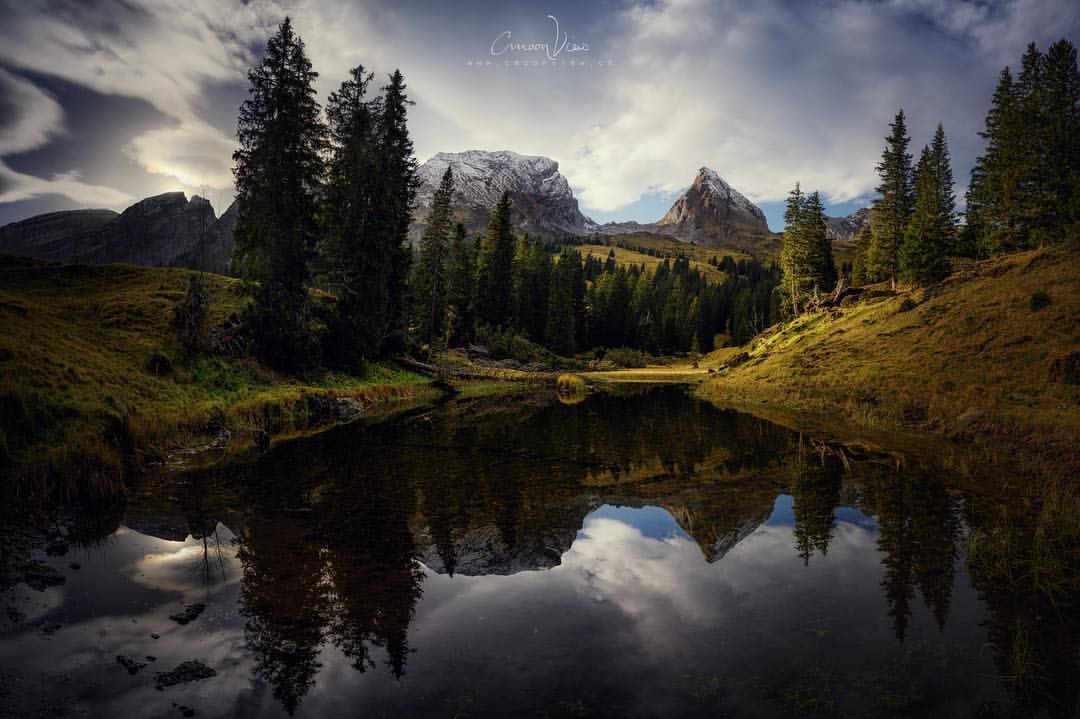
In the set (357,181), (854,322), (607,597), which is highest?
(357,181)

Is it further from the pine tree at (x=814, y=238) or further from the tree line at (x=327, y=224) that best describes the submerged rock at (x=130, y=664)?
the pine tree at (x=814, y=238)

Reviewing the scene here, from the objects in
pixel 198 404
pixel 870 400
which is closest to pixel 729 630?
pixel 198 404

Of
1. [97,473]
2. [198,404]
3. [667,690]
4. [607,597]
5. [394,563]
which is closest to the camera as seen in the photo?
[667,690]

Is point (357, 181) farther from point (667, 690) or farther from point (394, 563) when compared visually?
point (667, 690)

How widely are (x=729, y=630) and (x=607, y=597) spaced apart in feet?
6.17

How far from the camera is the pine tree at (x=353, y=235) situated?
34719 mm

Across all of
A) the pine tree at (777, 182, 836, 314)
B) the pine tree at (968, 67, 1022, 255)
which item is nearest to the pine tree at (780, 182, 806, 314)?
the pine tree at (777, 182, 836, 314)

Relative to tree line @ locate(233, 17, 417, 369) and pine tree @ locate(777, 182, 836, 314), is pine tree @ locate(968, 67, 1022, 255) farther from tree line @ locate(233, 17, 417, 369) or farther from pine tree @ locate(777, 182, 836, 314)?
tree line @ locate(233, 17, 417, 369)

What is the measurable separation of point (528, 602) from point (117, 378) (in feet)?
58.3

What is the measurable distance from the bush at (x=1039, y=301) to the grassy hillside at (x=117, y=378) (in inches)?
1520

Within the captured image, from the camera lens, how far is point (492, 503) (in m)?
12.5

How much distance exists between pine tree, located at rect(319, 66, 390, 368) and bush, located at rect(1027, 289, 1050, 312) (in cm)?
4040

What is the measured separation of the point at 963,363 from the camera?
90.0ft

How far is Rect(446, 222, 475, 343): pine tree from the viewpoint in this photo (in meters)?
62.9
